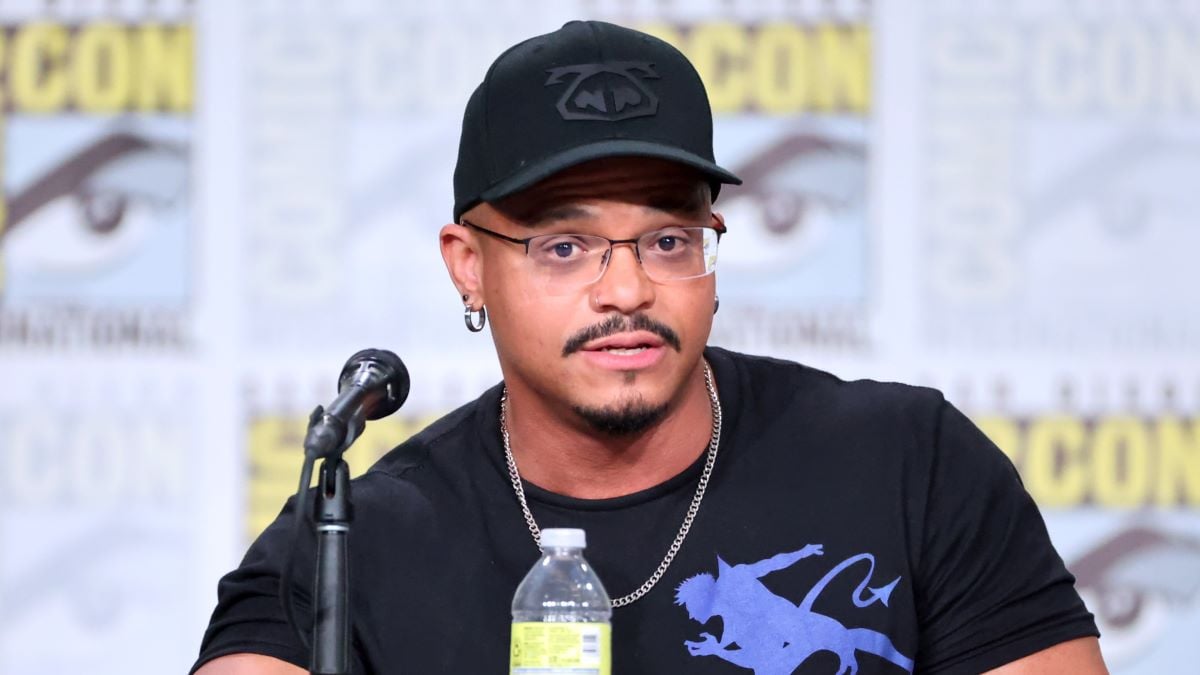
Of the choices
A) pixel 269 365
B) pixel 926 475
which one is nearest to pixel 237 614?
pixel 926 475

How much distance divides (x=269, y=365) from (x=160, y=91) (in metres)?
0.65

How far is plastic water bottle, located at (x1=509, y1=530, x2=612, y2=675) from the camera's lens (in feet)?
4.93

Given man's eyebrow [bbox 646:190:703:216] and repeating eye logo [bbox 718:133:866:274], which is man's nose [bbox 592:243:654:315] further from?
repeating eye logo [bbox 718:133:866:274]

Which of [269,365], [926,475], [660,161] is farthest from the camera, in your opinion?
[269,365]

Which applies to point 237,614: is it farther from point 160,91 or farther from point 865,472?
point 160,91

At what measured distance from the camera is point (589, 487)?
2.06 meters

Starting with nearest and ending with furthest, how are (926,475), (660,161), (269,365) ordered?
(660,161) < (926,475) < (269,365)

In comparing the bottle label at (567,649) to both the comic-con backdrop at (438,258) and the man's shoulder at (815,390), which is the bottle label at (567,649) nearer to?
the man's shoulder at (815,390)

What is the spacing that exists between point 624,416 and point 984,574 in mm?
485

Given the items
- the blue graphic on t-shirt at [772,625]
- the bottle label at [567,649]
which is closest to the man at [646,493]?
the blue graphic on t-shirt at [772,625]

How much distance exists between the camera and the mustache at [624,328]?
1869mm

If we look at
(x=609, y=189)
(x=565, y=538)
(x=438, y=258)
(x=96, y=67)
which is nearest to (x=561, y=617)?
(x=565, y=538)

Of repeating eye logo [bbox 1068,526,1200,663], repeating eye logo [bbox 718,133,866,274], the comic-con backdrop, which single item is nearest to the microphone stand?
the comic-con backdrop

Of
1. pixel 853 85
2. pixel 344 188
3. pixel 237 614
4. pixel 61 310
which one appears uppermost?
pixel 853 85
